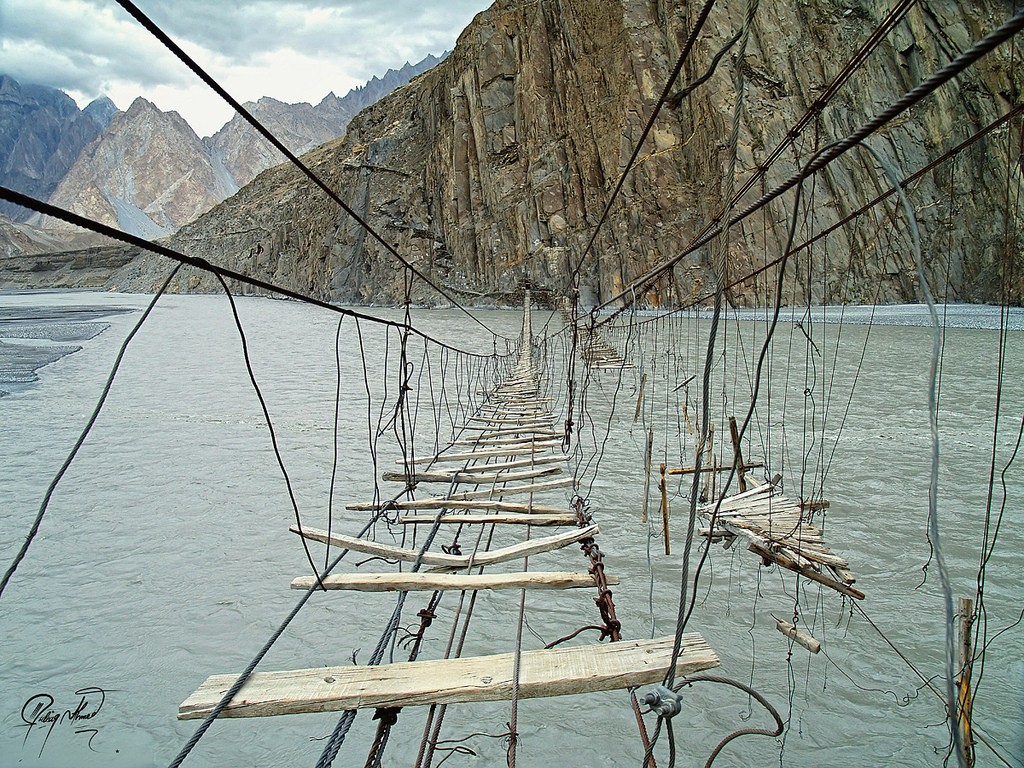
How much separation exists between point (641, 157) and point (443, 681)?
24.8 metres

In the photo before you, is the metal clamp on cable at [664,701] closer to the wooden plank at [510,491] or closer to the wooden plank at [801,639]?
the wooden plank at [801,639]

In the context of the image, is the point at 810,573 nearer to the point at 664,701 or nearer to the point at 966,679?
the point at 966,679

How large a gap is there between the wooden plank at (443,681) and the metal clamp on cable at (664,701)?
0.15 metres

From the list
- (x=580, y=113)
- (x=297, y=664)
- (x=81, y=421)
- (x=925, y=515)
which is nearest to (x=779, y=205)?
(x=580, y=113)

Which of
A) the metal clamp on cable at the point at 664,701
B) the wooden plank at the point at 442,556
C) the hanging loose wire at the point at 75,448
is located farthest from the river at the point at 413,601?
the hanging loose wire at the point at 75,448

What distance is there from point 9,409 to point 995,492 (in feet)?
31.8

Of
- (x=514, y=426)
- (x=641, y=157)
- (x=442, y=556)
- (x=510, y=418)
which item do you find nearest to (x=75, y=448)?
(x=442, y=556)

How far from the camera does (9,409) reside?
7.15 metres

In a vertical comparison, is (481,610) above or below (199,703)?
below

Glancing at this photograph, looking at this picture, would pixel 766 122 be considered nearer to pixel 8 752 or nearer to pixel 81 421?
pixel 81 421

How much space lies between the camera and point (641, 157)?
23703mm

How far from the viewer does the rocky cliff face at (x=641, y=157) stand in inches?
730

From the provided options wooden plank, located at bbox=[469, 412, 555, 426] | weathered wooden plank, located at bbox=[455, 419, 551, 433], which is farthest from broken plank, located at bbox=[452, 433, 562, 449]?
wooden plank, located at bbox=[469, 412, 555, 426]

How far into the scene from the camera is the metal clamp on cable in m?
1.13
